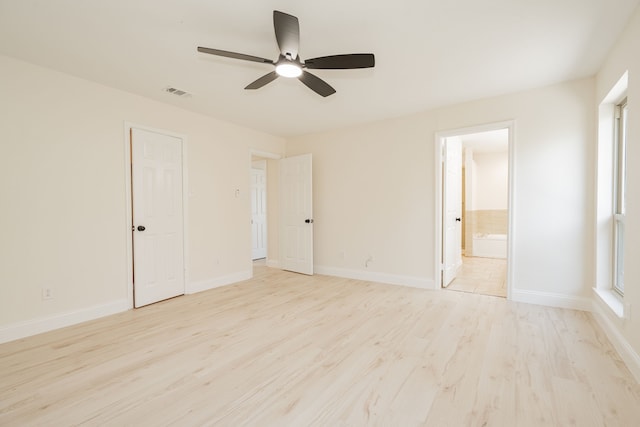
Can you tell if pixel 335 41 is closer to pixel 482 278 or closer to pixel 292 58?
pixel 292 58

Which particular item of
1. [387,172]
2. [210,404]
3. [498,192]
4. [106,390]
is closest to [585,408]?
[210,404]

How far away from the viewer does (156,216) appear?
370 cm

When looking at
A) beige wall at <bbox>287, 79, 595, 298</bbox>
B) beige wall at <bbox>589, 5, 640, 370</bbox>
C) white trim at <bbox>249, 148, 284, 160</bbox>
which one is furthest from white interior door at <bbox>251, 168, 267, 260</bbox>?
beige wall at <bbox>589, 5, 640, 370</bbox>

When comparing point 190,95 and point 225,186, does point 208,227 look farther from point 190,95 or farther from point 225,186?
point 190,95

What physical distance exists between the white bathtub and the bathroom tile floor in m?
0.35

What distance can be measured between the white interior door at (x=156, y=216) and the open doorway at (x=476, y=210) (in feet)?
12.1

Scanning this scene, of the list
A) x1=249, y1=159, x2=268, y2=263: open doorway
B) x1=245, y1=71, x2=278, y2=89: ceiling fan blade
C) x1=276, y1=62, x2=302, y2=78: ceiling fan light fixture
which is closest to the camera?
x1=276, y1=62, x2=302, y2=78: ceiling fan light fixture

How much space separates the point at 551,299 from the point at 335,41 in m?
3.70

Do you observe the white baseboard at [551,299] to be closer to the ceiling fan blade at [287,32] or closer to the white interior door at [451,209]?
the white interior door at [451,209]

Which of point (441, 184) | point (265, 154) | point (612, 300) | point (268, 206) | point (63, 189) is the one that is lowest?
point (612, 300)

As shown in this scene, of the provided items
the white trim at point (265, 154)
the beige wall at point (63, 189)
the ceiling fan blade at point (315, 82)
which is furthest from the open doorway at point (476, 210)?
the beige wall at point (63, 189)

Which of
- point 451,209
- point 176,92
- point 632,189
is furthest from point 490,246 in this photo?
point 176,92

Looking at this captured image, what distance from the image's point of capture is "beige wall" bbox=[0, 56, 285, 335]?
8.64ft

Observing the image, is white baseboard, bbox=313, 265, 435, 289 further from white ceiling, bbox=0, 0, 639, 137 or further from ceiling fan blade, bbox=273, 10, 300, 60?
ceiling fan blade, bbox=273, 10, 300, 60
